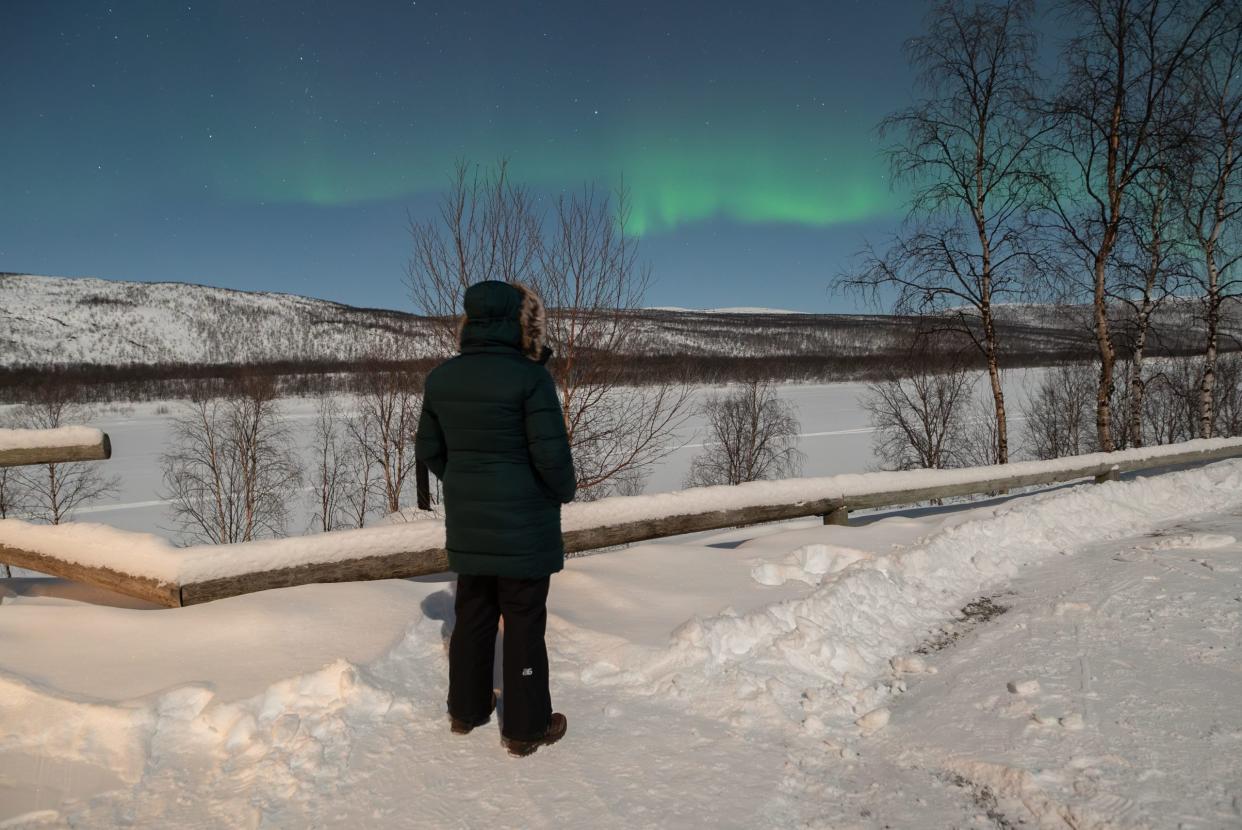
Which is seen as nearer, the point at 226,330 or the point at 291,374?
the point at 291,374

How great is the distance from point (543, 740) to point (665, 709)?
60 cm

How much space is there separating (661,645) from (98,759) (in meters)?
2.35

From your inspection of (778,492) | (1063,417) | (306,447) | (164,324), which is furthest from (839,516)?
(164,324)

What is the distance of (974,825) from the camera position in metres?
2.14

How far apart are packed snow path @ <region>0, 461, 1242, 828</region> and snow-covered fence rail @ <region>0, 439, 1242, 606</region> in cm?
17

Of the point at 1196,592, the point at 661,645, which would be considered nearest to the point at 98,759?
the point at 661,645

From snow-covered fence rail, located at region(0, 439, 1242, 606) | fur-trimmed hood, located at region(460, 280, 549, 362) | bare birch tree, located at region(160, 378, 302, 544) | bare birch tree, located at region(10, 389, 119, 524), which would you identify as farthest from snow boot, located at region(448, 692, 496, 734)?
bare birch tree, located at region(10, 389, 119, 524)

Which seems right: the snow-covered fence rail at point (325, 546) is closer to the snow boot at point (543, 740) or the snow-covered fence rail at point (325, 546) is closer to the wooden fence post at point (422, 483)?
the wooden fence post at point (422, 483)

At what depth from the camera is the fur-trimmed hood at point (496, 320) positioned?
98.3 inches

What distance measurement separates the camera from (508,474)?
249 centimetres

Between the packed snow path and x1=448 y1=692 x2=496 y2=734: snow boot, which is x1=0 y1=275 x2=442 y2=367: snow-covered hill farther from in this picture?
x1=448 y1=692 x2=496 y2=734: snow boot

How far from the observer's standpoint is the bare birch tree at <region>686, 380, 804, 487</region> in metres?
39.9

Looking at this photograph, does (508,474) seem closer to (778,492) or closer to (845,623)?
(845,623)

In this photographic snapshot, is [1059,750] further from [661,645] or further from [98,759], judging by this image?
[98,759]
